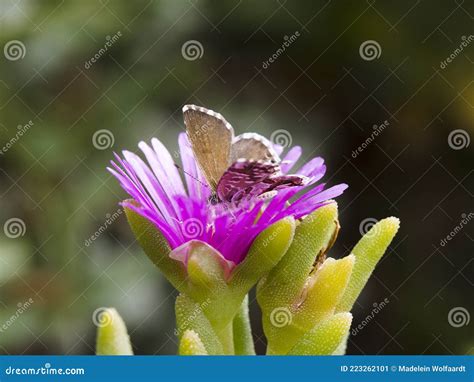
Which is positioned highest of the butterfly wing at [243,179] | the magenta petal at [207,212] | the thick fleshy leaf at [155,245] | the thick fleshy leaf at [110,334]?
the butterfly wing at [243,179]

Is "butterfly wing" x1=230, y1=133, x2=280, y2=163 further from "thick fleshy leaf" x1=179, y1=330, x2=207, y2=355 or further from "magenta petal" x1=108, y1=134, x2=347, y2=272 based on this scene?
"thick fleshy leaf" x1=179, y1=330, x2=207, y2=355

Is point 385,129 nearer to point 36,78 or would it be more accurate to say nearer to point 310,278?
point 36,78

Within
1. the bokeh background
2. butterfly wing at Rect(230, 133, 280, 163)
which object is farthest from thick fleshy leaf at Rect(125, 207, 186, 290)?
the bokeh background

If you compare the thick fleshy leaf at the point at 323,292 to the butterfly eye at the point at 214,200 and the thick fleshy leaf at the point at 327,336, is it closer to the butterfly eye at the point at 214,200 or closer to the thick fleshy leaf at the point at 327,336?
the thick fleshy leaf at the point at 327,336

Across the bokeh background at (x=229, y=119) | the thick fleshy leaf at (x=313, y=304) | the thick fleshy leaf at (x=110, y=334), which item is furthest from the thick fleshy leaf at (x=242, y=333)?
→ the bokeh background at (x=229, y=119)

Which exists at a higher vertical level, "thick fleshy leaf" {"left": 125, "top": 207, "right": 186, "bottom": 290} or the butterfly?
the butterfly

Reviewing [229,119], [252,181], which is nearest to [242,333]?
[252,181]

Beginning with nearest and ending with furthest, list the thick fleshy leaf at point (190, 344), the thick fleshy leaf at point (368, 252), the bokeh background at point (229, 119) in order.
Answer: the thick fleshy leaf at point (190, 344) → the thick fleshy leaf at point (368, 252) → the bokeh background at point (229, 119)
